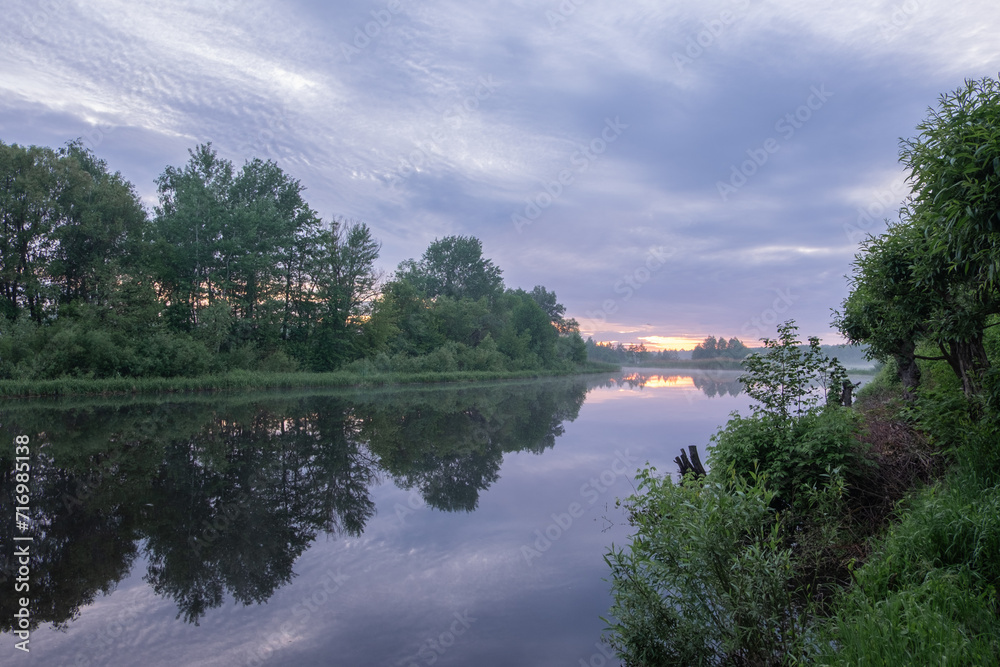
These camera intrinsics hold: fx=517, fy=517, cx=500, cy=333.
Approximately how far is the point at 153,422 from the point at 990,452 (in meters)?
19.0

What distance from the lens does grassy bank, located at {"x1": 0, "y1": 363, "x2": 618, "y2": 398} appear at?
21.4 metres

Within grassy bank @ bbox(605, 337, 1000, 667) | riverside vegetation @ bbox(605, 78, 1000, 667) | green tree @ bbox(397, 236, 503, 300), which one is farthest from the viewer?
green tree @ bbox(397, 236, 503, 300)

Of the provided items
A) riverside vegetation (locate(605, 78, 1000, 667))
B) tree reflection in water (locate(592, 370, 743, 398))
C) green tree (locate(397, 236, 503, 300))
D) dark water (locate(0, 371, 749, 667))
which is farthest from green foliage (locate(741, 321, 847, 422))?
green tree (locate(397, 236, 503, 300))

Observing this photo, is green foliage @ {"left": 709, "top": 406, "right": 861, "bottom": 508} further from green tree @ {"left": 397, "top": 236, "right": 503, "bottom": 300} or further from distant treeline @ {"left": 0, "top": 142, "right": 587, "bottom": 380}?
green tree @ {"left": 397, "top": 236, "right": 503, "bottom": 300}

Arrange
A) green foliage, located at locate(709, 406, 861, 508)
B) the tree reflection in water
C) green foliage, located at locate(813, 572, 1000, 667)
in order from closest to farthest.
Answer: green foliage, located at locate(813, 572, 1000, 667) → green foliage, located at locate(709, 406, 861, 508) → the tree reflection in water

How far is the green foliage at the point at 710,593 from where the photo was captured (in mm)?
3568

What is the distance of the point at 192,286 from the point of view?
34.2m

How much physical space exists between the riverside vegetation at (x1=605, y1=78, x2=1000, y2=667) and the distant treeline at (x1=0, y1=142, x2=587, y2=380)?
27677mm

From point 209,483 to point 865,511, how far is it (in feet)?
33.1

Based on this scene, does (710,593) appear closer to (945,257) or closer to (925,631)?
(925,631)

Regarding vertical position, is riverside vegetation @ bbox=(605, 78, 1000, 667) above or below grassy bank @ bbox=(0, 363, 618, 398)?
above

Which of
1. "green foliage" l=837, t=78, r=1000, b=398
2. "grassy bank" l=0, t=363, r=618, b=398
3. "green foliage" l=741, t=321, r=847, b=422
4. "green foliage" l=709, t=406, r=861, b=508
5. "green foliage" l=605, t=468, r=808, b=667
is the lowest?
"grassy bank" l=0, t=363, r=618, b=398

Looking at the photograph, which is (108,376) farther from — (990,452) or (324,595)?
(990,452)

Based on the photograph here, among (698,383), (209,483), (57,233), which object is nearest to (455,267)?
(698,383)
